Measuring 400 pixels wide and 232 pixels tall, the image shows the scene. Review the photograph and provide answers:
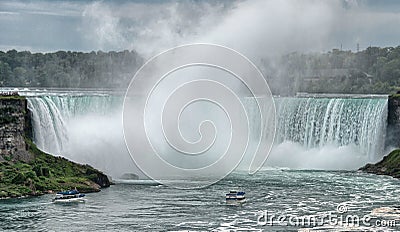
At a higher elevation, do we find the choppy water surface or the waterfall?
the waterfall

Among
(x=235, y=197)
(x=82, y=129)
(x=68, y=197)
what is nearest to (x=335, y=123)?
(x=82, y=129)

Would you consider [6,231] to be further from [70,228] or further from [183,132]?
[183,132]

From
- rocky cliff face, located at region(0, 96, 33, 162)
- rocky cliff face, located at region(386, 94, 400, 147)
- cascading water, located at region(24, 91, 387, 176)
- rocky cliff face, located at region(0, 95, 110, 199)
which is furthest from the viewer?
rocky cliff face, located at region(386, 94, 400, 147)

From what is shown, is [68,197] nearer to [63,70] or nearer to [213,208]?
[213,208]

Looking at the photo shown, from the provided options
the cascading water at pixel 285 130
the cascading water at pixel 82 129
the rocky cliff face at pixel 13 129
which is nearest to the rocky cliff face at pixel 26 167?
the rocky cliff face at pixel 13 129

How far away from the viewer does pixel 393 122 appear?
68.3 meters

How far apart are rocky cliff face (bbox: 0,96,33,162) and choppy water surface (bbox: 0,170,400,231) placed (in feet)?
19.5

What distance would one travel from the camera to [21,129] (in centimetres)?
5778

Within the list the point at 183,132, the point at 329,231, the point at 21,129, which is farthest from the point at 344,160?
the point at 329,231

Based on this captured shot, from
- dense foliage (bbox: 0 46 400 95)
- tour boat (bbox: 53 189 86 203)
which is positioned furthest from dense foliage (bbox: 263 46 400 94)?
tour boat (bbox: 53 189 86 203)

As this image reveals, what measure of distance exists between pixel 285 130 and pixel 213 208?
29249 mm

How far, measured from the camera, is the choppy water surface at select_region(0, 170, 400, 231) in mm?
41812

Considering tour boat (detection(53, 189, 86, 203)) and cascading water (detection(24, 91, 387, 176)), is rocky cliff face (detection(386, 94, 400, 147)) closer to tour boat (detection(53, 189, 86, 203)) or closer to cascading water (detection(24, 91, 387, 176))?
cascading water (detection(24, 91, 387, 176))

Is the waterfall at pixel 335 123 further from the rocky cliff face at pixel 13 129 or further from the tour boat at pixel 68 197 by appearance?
the tour boat at pixel 68 197
